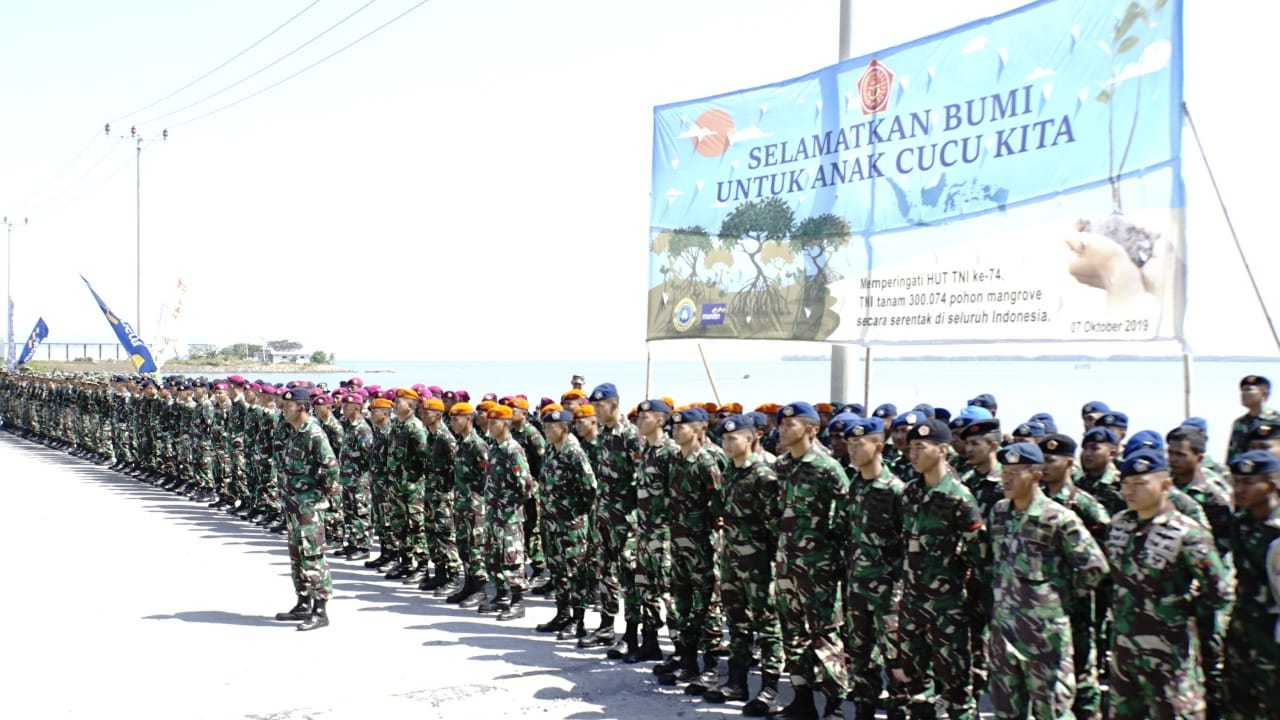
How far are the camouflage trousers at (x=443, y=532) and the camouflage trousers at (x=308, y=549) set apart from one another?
164 centimetres

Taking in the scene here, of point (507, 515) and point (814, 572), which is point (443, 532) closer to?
point (507, 515)

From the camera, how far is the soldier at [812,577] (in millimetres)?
6012

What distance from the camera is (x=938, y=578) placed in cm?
Result: 533

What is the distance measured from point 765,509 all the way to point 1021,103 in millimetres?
4542

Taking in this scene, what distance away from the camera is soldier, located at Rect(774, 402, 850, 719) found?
601 cm

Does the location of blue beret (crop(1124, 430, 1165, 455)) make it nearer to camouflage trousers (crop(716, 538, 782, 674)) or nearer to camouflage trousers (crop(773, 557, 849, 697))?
camouflage trousers (crop(773, 557, 849, 697))

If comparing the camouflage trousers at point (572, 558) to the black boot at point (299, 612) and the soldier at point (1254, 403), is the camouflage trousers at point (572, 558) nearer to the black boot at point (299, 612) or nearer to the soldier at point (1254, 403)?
the black boot at point (299, 612)

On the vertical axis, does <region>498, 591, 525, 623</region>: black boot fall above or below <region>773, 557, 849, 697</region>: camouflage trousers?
below

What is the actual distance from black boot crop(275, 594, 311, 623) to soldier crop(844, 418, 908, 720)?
4897 millimetres

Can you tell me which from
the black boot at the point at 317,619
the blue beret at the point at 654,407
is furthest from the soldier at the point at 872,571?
the black boot at the point at 317,619

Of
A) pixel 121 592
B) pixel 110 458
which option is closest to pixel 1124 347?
pixel 121 592

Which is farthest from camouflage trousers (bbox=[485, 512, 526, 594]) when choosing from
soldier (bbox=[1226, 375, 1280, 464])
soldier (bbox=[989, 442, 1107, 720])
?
soldier (bbox=[1226, 375, 1280, 464])

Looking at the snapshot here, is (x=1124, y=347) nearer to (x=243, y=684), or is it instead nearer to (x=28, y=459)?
(x=243, y=684)

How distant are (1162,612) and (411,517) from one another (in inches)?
311
